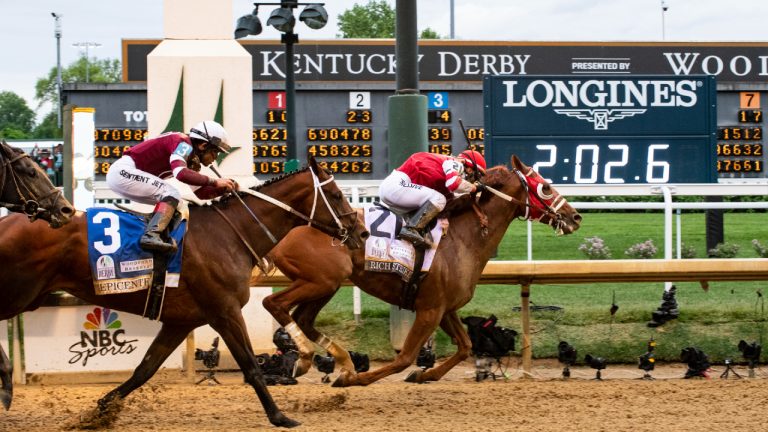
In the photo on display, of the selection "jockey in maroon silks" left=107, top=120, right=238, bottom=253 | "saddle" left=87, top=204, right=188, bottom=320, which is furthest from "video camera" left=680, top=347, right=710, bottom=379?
"saddle" left=87, top=204, right=188, bottom=320

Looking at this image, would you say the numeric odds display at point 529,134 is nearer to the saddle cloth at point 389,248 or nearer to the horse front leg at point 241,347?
the saddle cloth at point 389,248

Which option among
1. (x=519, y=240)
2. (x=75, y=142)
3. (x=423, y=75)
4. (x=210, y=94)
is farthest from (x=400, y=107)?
(x=423, y=75)

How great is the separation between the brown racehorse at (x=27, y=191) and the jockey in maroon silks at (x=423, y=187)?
8.94 feet

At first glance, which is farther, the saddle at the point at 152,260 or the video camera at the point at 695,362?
the video camera at the point at 695,362

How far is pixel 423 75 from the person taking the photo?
862 inches

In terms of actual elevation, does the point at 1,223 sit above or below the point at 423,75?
below

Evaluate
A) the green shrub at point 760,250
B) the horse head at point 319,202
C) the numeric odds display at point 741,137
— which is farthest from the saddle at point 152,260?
the numeric odds display at point 741,137

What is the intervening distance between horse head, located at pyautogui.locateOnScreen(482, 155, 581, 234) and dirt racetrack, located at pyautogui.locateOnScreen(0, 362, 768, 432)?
136cm

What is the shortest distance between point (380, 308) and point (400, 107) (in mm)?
2282

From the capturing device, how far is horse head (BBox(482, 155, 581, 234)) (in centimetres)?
904

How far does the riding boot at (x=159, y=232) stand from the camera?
7.06 metres

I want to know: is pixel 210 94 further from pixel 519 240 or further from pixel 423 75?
pixel 423 75

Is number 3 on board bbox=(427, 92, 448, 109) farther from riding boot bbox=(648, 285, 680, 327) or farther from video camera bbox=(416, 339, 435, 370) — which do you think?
video camera bbox=(416, 339, 435, 370)

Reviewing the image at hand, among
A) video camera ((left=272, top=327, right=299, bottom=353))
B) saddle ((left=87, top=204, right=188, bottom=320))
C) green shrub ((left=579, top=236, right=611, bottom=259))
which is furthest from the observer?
green shrub ((left=579, top=236, right=611, bottom=259))
